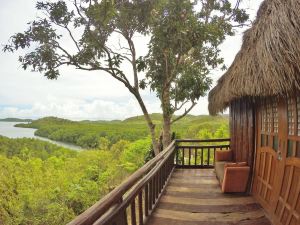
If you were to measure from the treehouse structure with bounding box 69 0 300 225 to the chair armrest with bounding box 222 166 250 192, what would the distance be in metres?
0.08

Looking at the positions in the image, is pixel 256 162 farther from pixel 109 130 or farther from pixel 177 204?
pixel 109 130

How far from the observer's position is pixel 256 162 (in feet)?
15.8

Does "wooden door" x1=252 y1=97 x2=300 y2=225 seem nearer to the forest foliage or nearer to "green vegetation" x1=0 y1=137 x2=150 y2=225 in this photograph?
the forest foliage

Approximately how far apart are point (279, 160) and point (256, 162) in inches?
46.6

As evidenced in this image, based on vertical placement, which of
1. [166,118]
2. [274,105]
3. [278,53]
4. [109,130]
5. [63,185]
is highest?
[278,53]

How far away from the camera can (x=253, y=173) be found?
4930 millimetres

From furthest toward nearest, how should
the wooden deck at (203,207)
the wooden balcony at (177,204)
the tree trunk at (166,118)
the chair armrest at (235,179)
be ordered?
the tree trunk at (166,118) < the chair armrest at (235,179) < the wooden deck at (203,207) < the wooden balcony at (177,204)

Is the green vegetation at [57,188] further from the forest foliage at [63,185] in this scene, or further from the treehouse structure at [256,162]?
the treehouse structure at [256,162]

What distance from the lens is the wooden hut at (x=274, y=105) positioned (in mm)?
2758

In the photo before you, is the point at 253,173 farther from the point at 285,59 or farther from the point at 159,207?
the point at 285,59

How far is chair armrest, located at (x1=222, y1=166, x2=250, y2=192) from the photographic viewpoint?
196 inches

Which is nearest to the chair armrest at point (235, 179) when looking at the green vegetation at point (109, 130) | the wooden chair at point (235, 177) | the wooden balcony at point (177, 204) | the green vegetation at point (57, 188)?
the wooden chair at point (235, 177)

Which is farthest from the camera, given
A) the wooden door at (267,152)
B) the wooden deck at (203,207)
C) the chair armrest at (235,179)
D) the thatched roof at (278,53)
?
the chair armrest at (235,179)

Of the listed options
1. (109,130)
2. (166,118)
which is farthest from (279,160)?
(109,130)
